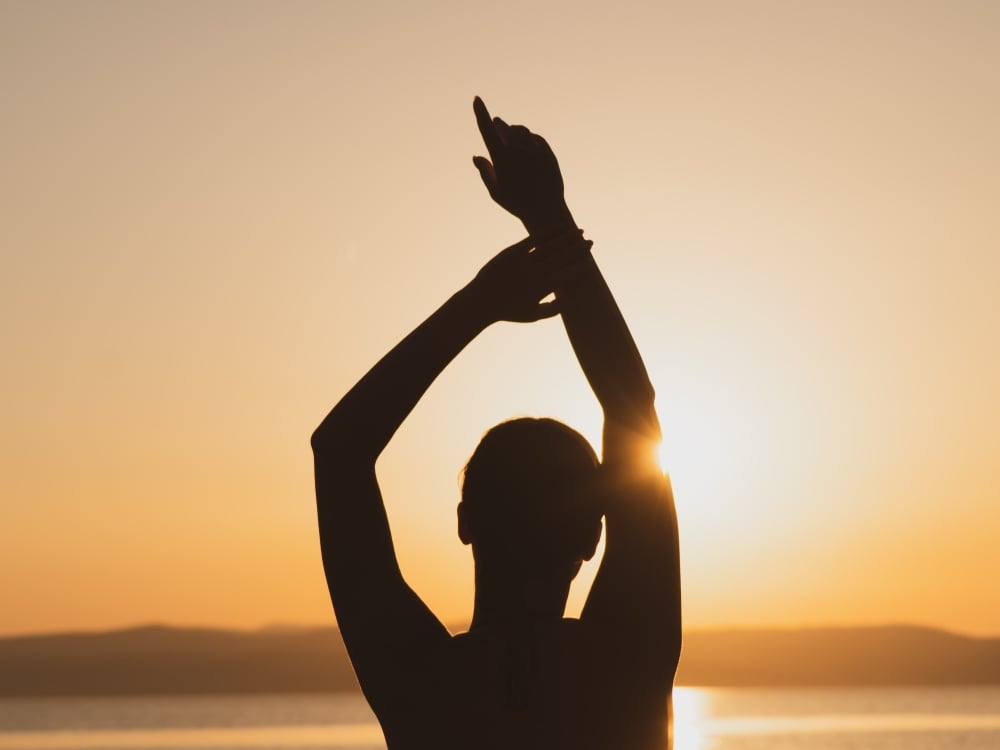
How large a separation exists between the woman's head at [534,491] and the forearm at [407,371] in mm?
247

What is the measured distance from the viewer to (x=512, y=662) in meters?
2.68

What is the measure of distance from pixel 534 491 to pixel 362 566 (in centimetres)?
35

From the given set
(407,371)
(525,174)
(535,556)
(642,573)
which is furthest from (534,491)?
(525,174)

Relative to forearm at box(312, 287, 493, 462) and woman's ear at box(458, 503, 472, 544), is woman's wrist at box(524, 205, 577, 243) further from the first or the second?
woman's ear at box(458, 503, 472, 544)

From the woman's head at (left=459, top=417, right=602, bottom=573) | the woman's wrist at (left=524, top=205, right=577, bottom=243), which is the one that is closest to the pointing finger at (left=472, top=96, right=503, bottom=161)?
the woman's wrist at (left=524, top=205, right=577, bottom=243)

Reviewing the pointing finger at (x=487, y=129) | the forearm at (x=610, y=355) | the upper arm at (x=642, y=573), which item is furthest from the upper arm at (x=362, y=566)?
the pointing finger at (x=487, y=129)

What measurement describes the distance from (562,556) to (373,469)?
414 millimetres

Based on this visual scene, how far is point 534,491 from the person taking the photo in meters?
2.68

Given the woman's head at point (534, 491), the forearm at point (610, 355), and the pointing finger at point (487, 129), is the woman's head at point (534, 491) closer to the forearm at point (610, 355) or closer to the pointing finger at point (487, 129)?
the forearm at point (610, 355)

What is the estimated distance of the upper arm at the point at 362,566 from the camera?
2582 mm

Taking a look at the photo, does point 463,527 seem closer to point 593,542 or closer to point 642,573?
point 593,542

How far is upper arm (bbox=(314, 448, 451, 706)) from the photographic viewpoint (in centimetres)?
258

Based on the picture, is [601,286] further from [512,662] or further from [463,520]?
[512,662]

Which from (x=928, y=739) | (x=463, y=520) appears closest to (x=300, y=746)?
(x=928, y=739)
